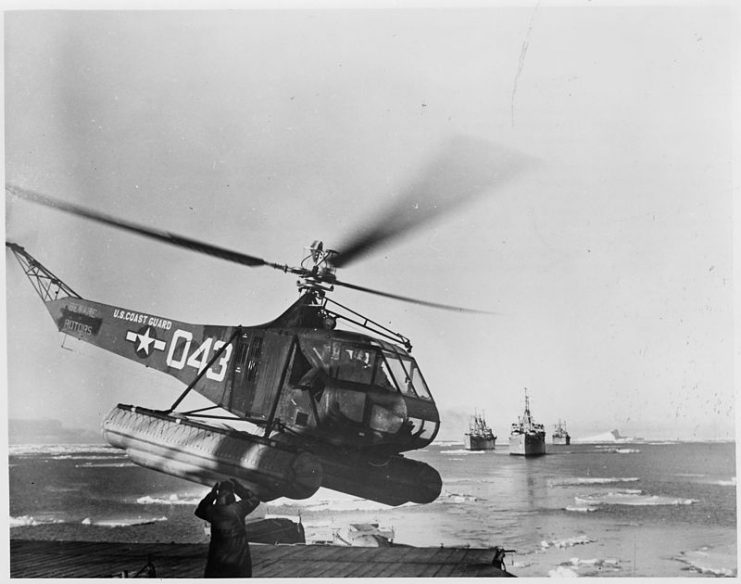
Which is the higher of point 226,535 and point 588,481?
point 588,481

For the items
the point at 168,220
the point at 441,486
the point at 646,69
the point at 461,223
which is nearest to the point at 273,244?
the point at 168,220

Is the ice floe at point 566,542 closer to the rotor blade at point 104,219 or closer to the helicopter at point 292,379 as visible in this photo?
the helicopter at point 292,379

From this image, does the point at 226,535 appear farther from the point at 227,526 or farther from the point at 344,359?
the point at 344,359

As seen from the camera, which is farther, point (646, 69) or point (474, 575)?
point (646, 69)

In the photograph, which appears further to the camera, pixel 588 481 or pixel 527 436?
pixel 527 436

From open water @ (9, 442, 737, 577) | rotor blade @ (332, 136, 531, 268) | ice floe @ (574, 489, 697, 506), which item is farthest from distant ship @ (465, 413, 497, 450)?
rotor blade @ (332, 136, 531, 268)

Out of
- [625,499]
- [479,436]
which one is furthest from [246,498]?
[625,499]

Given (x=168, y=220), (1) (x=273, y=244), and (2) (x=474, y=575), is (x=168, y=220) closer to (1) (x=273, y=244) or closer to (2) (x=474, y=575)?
(1) (x=273, y=244)
